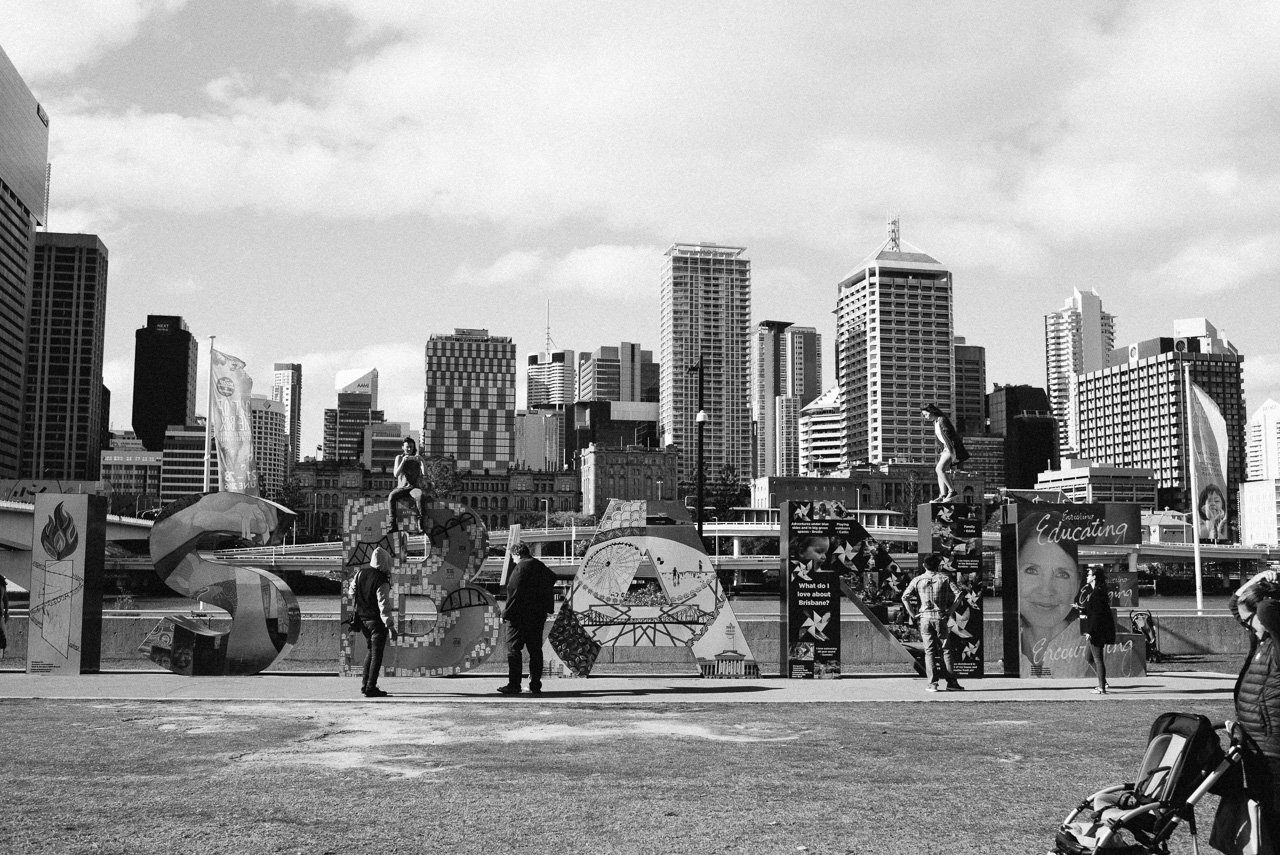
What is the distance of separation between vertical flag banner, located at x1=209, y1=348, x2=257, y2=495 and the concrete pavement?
5891 millimetres

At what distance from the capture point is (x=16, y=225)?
17825 cm

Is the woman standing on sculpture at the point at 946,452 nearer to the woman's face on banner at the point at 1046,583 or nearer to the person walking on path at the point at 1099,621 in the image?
the woman's face on banner at the point at 1046,583

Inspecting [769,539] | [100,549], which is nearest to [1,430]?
[769,539]

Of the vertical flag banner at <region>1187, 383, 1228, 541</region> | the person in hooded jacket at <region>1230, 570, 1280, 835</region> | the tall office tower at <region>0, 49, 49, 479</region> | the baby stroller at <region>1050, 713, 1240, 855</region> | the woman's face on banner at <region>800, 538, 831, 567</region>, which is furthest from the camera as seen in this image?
the tall office tower at <region>0, 49, 49, 479</region>

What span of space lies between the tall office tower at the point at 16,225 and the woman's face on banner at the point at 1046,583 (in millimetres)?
175130

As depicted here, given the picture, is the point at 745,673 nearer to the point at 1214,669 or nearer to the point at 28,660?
the point at 1214,669

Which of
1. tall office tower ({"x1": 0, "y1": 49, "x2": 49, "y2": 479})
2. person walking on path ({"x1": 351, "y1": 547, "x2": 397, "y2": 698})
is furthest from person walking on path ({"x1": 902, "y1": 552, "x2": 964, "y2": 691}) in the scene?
tall office tower ({"x1": 0, "y1": 49, "x2": 49, "y2": 479})

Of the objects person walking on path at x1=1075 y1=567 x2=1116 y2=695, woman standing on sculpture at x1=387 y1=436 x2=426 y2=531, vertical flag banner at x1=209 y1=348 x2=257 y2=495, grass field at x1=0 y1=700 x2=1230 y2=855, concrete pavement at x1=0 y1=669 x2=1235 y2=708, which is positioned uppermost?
vertical flag banner at x1=209 y1=348 x2=257 y2=495

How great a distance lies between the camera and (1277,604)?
19.4 ft

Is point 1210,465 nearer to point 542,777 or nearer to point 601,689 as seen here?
point 601,689

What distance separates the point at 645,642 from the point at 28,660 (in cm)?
870

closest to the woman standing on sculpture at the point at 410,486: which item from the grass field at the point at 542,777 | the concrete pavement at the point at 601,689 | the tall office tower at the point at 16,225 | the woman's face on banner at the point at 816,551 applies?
the concrete pavement at the point at 601,689

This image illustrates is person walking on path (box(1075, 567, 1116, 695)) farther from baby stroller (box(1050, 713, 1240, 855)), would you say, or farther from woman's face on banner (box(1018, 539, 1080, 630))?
baby stroller (box(1050, 713, 1240, 855))

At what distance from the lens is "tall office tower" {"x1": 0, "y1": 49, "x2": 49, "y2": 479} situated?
16540 centimetres
